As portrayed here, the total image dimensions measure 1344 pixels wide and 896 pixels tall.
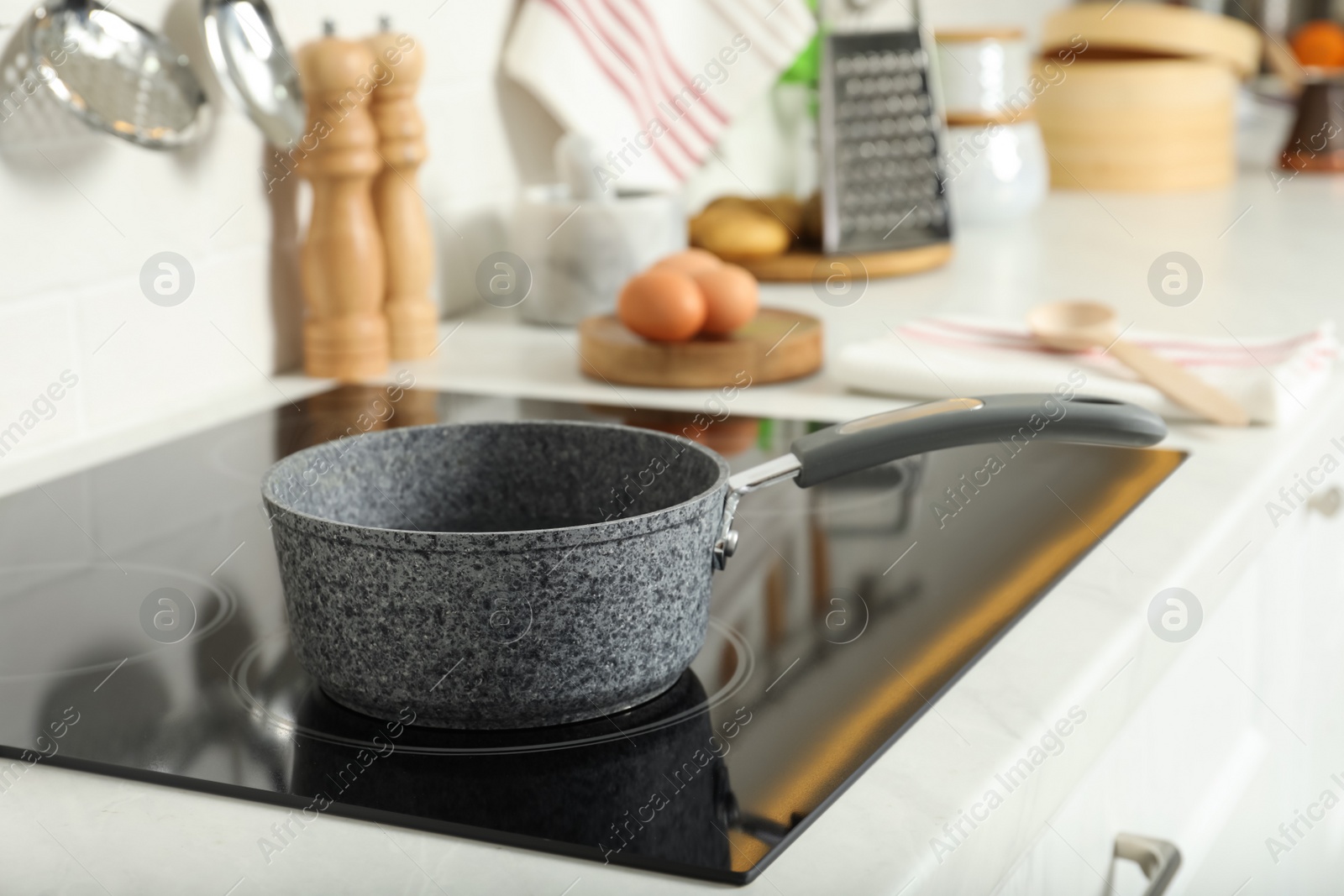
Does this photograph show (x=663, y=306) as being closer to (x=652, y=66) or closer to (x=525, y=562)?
(x=652, y=66)

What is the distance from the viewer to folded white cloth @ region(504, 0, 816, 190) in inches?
54.0

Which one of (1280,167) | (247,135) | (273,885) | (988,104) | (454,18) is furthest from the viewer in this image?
(1280,167)

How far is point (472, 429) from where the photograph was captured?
2.02 feet

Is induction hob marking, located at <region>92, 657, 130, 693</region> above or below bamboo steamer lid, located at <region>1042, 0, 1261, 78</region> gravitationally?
below

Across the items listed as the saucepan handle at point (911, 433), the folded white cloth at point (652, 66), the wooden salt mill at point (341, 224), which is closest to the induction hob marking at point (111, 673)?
the saucepan handle at point (911, 433)

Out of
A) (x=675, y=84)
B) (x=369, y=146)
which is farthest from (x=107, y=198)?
(x=675, y=84)

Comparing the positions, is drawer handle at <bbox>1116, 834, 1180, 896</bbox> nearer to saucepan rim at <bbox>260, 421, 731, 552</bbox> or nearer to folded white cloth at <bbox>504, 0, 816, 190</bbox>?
saucepan rim at <bbox>260, 421, 731, 552</bbox>

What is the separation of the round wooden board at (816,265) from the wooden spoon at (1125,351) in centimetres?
39

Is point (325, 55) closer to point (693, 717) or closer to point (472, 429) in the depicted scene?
point (472, 429)

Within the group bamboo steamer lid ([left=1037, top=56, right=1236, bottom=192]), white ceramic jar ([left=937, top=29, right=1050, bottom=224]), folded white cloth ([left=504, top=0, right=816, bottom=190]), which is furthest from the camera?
bamboo steamer lid ([left=1037, top=56, right=1236, bottom=192])

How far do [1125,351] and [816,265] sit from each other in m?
0.52

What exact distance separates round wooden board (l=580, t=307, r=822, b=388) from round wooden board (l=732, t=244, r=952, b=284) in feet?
1.13

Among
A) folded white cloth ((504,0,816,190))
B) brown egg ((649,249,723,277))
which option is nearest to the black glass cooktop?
brown egg ((649,249,723,277))

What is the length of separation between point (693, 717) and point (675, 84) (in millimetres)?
1122
